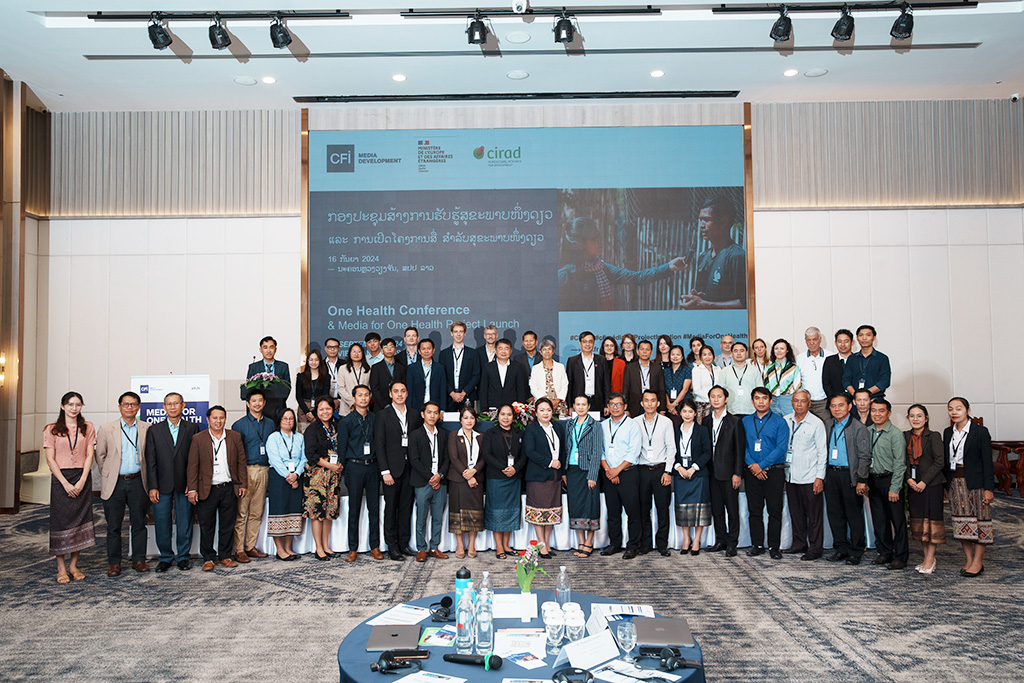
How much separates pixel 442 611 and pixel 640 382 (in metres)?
4.89

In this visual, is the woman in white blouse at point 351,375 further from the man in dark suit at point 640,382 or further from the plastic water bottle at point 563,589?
the plastic water bottle at point 563,589

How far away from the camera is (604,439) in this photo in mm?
6969

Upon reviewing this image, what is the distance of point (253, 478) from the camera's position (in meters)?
6.77

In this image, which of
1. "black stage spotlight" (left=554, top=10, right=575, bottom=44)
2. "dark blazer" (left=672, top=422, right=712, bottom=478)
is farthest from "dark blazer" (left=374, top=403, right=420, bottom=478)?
"black stage spotlight" (left=554, top=10, right=575, bottom=44)

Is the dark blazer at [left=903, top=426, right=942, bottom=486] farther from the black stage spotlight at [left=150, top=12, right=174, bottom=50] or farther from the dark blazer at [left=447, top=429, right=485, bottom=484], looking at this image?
the black stage spotlight at [left=150, top=12, right=174, bottom=50]

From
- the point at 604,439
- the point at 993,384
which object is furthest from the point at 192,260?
the point at 993,384

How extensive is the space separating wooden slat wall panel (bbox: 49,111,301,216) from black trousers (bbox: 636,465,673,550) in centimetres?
616

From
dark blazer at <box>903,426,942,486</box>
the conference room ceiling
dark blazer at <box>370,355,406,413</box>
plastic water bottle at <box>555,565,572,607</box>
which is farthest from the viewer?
dark blazer at <box>370,355,406,413</box>

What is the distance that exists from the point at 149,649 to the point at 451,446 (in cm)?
304

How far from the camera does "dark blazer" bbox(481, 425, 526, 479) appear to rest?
682cm

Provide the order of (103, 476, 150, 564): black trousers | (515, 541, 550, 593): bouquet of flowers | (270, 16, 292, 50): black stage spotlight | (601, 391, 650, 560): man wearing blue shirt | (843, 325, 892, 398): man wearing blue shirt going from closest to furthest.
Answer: (515, 541, 550, 593): bouquet of flowers → (103, 476, 150, 564): black trousers → (601, 391, 650, 560): man wearing blue shirt → (270, 16, 292, 50): black stage spotlight → (843, 325, 892, 398): man wearing blue shirt

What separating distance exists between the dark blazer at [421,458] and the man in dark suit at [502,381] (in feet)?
3.74

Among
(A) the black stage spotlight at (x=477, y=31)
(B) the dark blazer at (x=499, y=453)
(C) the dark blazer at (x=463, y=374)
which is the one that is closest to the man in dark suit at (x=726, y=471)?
(B) the dark blazer at (x=499, y=453)

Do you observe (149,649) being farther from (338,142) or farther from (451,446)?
(338,142)
